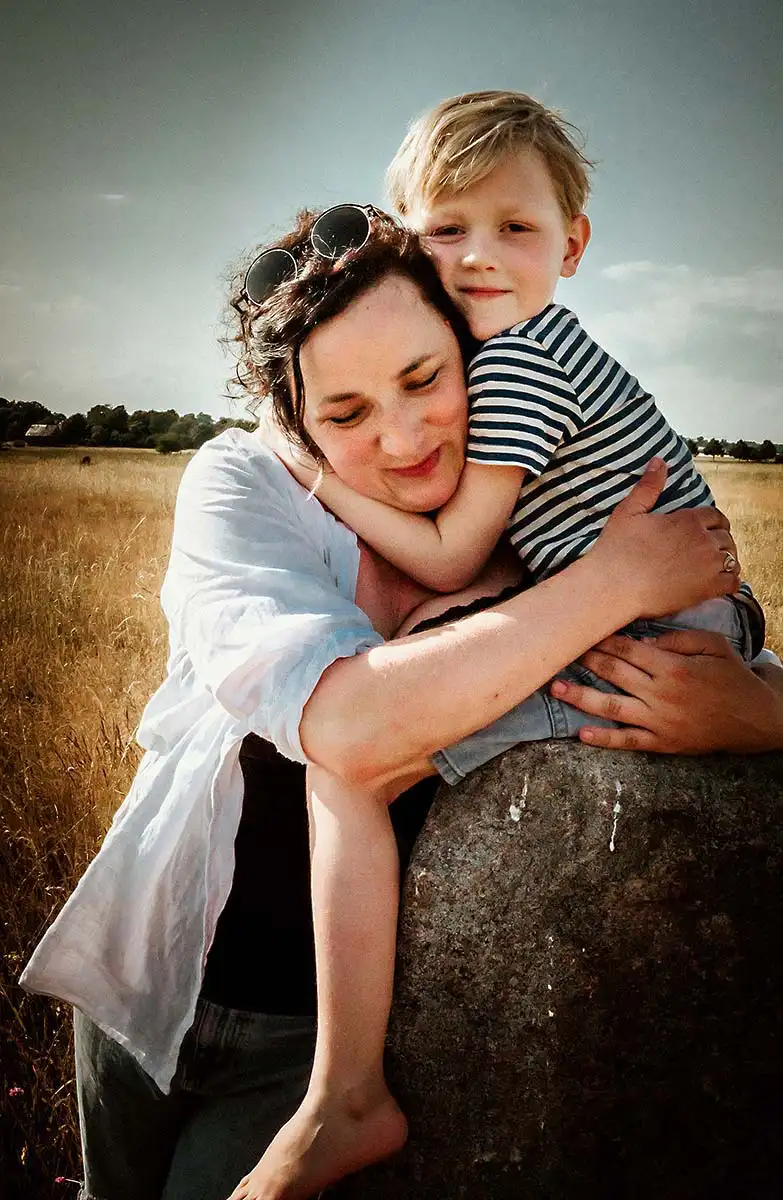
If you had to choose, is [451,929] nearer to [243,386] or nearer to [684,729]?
[684,729]

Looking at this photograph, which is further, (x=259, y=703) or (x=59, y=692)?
(x=59, y=692)

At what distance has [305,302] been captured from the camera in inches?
77.5

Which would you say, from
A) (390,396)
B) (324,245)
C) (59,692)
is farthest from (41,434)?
(390,396)

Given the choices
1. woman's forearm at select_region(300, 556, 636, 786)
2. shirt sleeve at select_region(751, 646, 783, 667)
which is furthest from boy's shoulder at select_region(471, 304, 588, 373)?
shirt sleeve at select_region(751, 646, 783, 667)

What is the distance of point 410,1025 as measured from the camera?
65.3 inches

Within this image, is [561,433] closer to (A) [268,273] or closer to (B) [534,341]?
(B) [534,341]

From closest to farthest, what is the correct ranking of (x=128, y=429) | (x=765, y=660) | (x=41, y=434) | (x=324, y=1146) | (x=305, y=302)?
1. (x=324, y=1146)
2. (x=305, y=302)
3. (x=765, y=660)
4. (x=41, y=434)
5. (x=128, y=429)

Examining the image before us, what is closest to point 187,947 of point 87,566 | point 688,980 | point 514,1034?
point 514,1034

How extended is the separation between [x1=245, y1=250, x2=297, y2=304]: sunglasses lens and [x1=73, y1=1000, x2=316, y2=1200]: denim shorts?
169 centimetres

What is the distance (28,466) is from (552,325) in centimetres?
772

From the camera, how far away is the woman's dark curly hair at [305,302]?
1.96 meters

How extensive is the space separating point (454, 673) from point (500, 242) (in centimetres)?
123

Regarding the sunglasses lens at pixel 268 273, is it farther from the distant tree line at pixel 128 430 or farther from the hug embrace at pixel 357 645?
the distant tree line at pixel 128 430

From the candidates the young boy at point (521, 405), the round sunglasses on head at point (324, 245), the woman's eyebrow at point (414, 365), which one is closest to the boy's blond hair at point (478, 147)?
the young boy at point (521, 405)
